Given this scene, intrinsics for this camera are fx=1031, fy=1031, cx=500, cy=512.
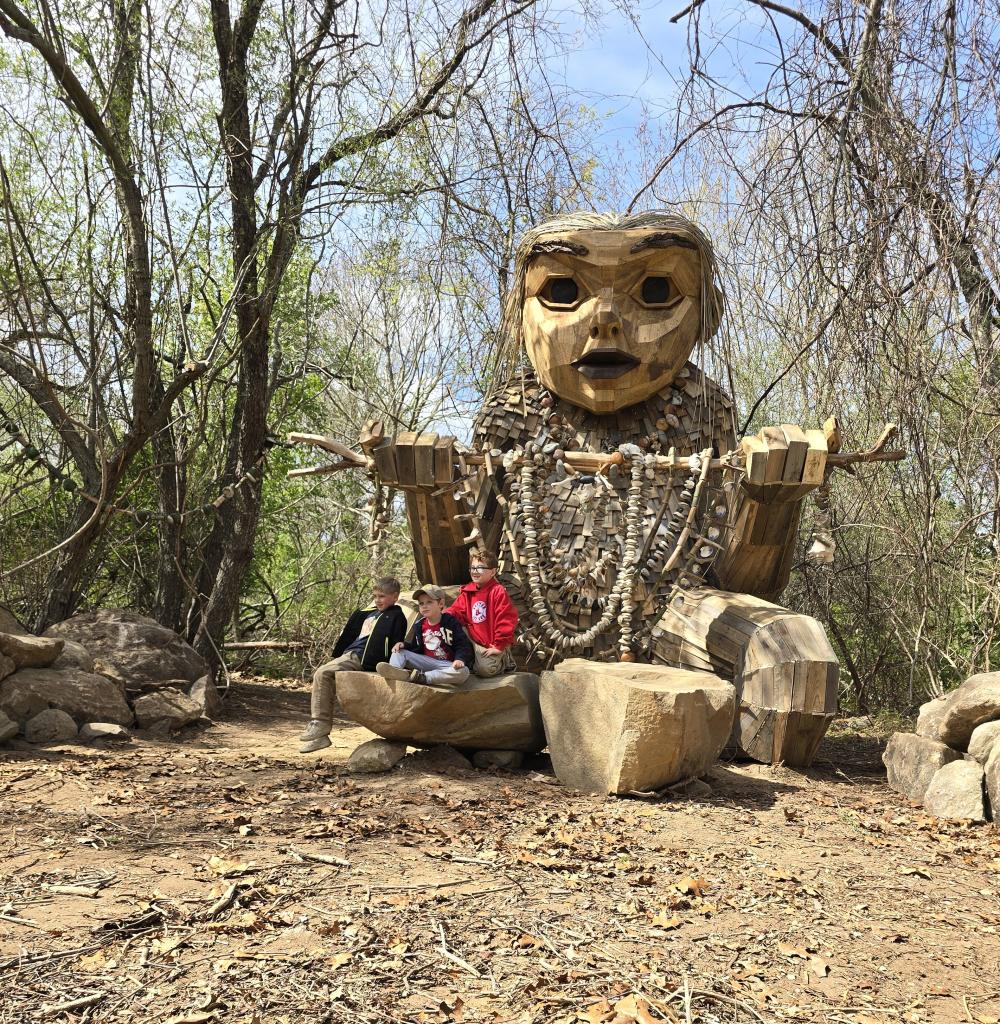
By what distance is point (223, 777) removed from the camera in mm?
4699

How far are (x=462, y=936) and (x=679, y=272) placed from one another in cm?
378

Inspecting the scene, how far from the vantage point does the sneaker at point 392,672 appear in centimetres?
450

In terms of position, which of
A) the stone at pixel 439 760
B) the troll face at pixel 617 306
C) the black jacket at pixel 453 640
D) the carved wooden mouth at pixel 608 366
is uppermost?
the troll face at pixel 617 306

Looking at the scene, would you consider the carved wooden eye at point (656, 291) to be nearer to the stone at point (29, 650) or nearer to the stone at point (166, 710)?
the stone at point (166, 710)

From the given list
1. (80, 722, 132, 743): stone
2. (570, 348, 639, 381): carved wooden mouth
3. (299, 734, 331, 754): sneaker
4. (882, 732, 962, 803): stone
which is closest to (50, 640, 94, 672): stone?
(80, 722, 132, 743): stone

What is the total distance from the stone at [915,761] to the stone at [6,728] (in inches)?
168

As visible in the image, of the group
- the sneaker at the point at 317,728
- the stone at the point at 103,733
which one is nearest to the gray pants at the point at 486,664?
the sneaker at the point at 317,728

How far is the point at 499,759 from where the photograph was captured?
15.8 ft

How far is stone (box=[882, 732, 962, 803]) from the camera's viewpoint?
460cm

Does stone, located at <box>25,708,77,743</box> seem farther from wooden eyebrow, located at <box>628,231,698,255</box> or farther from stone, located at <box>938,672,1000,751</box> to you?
stone, located at <box>938,672,1000,751</box>

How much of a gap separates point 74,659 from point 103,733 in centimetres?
64

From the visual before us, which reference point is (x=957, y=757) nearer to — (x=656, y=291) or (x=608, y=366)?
(x=608, y=366)

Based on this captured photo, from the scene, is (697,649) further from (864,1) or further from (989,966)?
(864,1)

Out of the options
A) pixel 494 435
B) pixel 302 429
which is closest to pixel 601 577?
pixel 494 435
